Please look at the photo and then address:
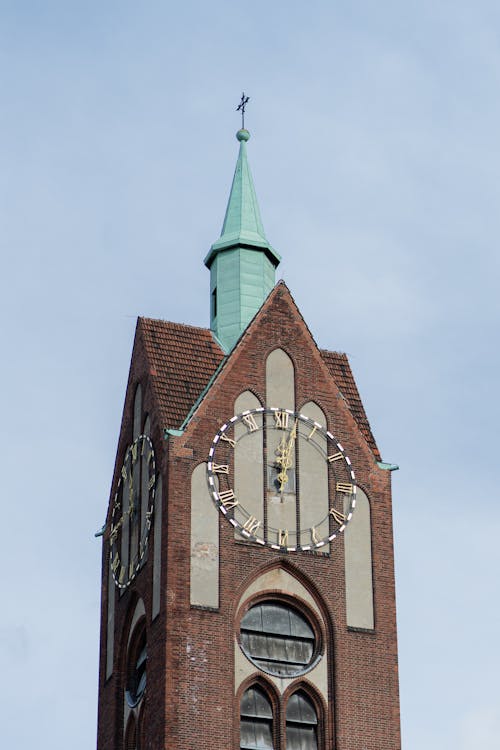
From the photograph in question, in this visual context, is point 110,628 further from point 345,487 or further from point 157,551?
point 345,487

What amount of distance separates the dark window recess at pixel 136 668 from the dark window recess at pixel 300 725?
10.2 feet

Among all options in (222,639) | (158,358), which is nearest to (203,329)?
(158,358)

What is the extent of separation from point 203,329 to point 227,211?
325 centimetres

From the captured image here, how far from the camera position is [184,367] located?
4681cm

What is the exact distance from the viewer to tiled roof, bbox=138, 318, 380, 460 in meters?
45.9

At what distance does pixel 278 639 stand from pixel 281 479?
10.7 ft

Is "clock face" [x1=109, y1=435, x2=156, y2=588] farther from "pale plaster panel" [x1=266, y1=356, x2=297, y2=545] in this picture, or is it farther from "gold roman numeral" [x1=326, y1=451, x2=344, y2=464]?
"gold roman numeral" [x1=326, y1=451, x2=344, y2=464]

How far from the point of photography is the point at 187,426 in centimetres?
4484

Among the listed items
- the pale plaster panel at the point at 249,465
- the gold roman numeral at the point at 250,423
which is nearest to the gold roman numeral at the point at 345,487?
the pale plaster panel at the point at 249,465

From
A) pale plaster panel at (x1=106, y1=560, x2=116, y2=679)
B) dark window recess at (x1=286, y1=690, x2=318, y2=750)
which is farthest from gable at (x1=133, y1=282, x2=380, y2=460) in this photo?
dark window recess at (x1=286, y1=690, x2=318, y2=750)

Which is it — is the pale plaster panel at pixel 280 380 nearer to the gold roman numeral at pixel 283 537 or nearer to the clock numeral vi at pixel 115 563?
the gold roman numeral at pixel 283 537

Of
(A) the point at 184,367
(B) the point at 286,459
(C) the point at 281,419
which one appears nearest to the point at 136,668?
(B) the point at 286,459

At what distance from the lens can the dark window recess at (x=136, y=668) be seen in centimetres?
4447

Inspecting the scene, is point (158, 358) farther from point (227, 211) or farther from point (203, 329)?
point (227, 211)
